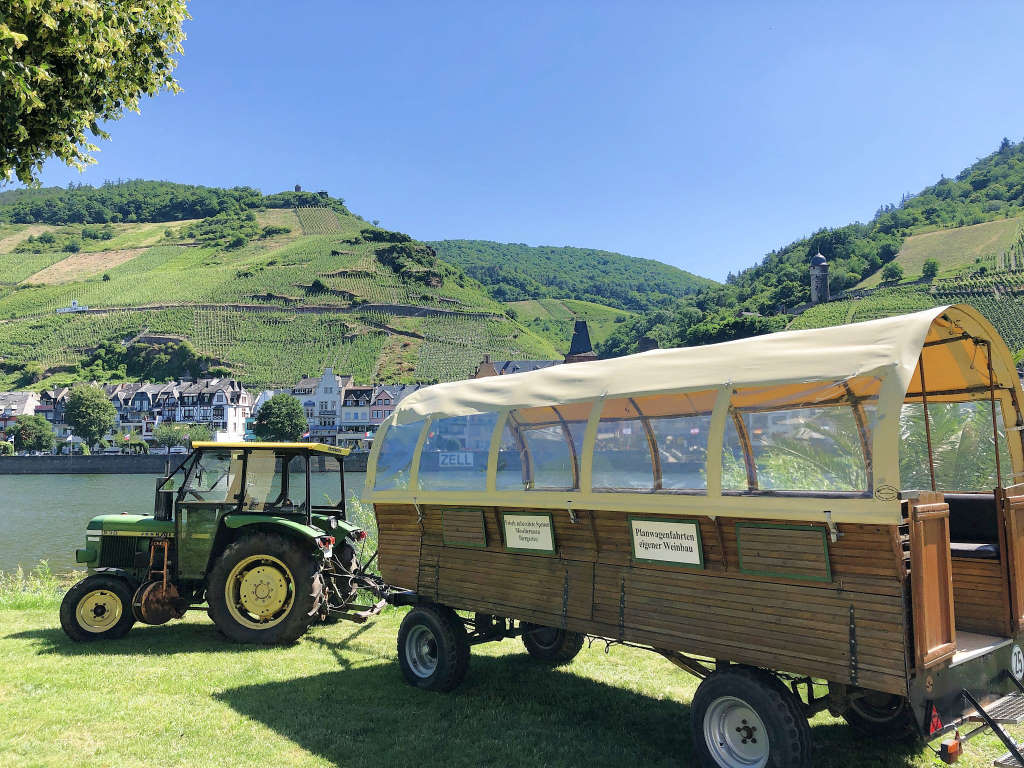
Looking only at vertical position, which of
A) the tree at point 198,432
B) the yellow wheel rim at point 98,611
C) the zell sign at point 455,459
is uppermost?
the tree at point 198,432

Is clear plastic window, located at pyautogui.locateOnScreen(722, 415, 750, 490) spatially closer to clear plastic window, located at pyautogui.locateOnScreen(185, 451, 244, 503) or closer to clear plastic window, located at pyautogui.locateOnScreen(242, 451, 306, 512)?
clear plastic window, located at pyautogui.locateOnScreen(242, 451, 306, 512)

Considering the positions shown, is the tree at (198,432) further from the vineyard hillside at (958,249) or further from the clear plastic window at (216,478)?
the vineyard hillside at (958,249)

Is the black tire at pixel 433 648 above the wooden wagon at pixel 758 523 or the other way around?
the other way around

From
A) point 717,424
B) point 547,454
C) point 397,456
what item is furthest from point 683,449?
point 397,456

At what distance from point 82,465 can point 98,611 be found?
86.4 meters

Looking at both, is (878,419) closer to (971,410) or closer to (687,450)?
(687,450)

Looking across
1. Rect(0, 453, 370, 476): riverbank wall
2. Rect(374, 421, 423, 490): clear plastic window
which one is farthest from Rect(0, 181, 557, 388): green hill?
Rect(374, 421, 423, 490): clear plastic window

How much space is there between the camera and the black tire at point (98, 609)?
9141 millimetres

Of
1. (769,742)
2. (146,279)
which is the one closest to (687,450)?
(769,742)

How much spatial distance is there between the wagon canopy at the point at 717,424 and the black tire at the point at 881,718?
2.15 m

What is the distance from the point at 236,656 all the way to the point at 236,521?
1.66 m

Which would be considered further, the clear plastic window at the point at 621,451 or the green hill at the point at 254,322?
the green hill at the point at 254,322

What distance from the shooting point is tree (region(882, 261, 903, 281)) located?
12950cm

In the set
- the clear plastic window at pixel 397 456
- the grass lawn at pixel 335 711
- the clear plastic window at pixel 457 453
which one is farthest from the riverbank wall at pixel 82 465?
the clear plastic window at pixel 457 453
